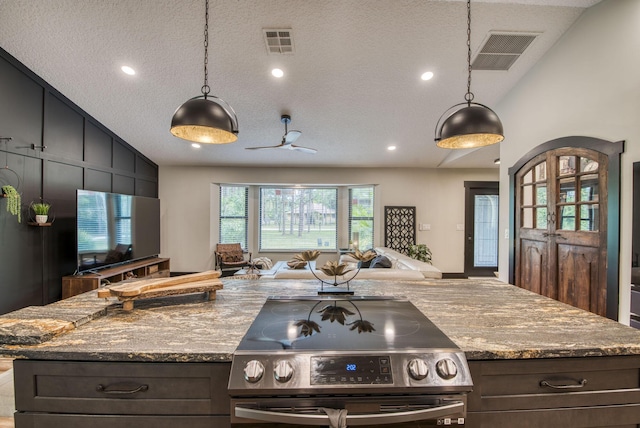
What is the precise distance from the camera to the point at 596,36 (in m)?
2.45

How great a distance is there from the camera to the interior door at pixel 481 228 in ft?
19.6

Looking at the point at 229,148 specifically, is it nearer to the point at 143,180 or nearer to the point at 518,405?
the point at 143,180

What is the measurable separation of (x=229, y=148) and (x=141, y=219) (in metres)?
1.98

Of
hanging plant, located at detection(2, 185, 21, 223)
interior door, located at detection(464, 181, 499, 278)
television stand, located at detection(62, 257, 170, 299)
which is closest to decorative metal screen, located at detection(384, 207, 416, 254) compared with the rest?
interior door, located at detection(464, 181, 499, 278)

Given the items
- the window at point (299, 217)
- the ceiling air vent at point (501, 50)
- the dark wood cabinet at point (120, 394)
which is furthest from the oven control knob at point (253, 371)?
the window at point (299, 217)

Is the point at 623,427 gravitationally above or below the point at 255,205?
below

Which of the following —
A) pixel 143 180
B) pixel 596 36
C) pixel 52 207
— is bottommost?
pixel 52 207

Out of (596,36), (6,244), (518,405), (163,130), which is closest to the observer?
(518,405)

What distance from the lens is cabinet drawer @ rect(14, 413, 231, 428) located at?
0.96 meters

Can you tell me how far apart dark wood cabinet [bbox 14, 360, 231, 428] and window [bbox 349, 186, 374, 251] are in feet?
18.4

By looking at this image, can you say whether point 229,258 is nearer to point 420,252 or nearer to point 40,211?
point 40,211

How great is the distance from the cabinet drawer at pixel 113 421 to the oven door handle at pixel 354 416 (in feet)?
0.59

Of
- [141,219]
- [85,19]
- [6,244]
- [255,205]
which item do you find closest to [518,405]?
[85,19]

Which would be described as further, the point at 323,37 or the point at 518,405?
the point at 323,37
